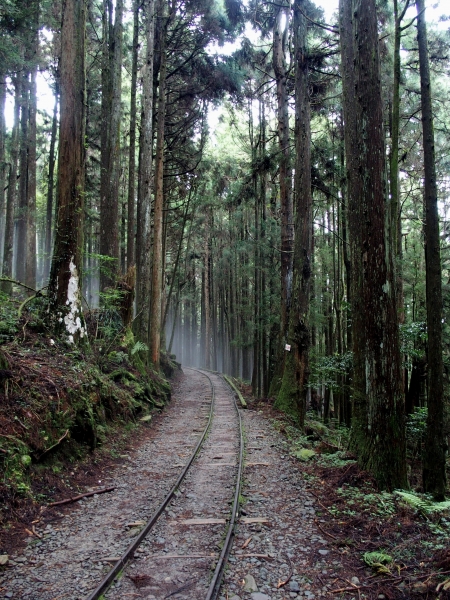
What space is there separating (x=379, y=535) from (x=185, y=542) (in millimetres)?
2067

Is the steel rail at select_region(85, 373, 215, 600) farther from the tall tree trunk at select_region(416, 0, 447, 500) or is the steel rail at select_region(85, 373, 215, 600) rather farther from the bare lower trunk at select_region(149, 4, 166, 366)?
the bare lower trunk at select_region(149, 4, 166, 366)

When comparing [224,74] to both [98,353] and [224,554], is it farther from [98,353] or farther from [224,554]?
[224,554]

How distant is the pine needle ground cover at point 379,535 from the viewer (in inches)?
135

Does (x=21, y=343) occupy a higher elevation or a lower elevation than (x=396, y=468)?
higher

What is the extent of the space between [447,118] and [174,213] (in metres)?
16.9

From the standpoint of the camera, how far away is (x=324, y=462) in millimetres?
7316

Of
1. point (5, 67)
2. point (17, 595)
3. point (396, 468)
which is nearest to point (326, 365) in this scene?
point (396, 468)

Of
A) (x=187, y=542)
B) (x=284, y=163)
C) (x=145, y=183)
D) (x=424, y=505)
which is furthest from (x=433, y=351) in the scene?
(x=145, y=183)

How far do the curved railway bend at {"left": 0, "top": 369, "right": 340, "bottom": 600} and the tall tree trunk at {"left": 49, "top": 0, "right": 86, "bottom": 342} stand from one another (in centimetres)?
336

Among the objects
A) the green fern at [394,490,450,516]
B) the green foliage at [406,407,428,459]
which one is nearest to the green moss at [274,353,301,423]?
the green foliage at [406,407,428,459]

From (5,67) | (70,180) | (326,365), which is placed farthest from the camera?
(5,67)

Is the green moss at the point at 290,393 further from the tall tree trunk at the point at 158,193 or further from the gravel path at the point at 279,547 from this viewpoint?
the tall tree trunk at the point at 158,193

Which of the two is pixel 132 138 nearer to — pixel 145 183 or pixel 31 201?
pixel 145 183

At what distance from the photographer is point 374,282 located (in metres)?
5.62
